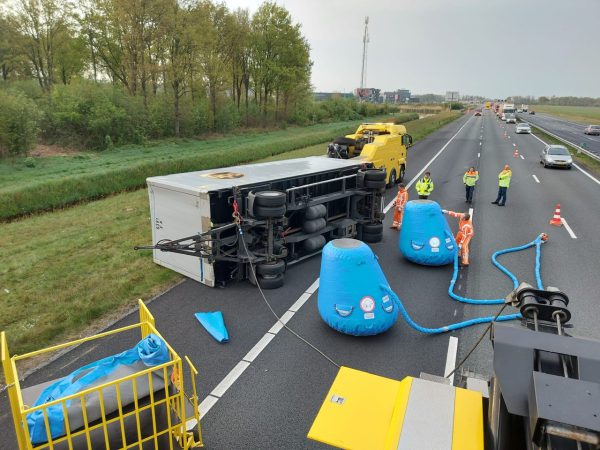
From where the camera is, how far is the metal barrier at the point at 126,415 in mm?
3789

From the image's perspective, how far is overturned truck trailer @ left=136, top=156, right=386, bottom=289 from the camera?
29.2 ft

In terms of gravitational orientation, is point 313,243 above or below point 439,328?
above

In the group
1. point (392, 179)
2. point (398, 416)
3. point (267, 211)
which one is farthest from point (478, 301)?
point (392, 179)

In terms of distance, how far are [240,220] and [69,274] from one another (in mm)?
4601

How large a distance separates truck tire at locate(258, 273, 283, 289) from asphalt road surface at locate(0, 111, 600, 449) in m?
0.13

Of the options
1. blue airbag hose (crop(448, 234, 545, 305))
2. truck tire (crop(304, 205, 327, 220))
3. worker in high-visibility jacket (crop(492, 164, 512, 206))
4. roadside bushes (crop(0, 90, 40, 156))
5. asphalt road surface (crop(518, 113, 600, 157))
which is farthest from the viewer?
asphalt road surface (crop(518, 113, 600, 157))

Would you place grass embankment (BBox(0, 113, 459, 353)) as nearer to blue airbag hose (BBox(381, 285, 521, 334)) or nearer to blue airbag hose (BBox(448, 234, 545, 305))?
blue airbag hose (BBox(381, 285, 521, 334))

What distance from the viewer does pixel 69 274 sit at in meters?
10.2

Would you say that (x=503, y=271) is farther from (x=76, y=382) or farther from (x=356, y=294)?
(x=76, y=382)

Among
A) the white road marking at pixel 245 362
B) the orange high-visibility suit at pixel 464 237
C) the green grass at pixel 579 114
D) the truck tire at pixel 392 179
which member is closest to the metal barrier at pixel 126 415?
the white road marking at pixel 245 362

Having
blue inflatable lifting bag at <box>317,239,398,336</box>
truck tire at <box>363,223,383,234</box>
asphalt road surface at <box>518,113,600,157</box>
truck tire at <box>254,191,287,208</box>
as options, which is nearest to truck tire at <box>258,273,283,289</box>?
truck tire at <box>254,191,287,208</box>

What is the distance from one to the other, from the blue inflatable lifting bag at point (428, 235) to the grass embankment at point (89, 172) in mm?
16043

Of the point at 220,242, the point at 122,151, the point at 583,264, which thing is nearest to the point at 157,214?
the point at 220,242

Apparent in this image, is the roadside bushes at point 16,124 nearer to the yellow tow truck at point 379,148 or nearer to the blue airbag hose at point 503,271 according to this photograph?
the yellow tow truck at point 379,148
